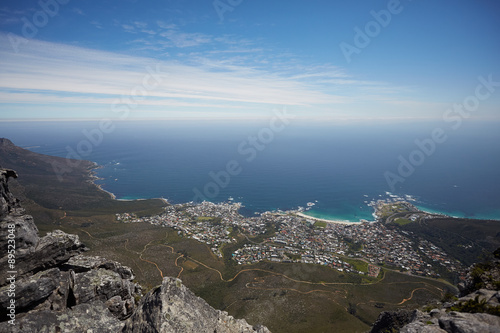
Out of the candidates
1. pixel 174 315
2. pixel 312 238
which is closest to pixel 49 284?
pixel 174 315

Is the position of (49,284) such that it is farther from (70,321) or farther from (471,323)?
(471,323)

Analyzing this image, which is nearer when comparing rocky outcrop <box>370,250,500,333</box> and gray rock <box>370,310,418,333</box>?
rocky outcrop <box>370,250,500,333</box>

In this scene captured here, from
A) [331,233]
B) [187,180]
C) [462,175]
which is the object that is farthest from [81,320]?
[462,175]

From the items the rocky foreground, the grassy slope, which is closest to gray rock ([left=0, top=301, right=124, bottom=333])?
the rocky foreground

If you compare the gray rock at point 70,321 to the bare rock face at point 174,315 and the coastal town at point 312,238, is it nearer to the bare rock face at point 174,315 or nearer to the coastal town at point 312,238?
the bare rock face at point 174,315

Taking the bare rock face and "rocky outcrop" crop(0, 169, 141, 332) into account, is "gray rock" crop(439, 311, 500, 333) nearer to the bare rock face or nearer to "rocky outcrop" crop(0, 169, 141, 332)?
the bare rock face
